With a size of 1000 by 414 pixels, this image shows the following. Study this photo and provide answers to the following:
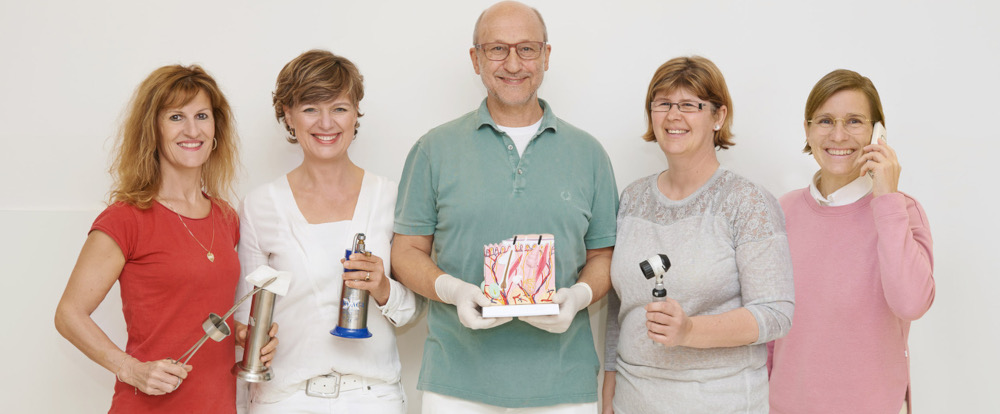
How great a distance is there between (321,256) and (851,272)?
1.84 metres

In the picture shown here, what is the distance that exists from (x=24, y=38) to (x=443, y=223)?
7.11 feet

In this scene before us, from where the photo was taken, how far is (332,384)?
8.18 feet

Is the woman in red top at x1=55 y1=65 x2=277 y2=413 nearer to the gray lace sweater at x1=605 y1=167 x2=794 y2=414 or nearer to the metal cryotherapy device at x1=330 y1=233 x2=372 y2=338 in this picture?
the metal cryotherapy device at x1=330 y1=233 x2=372 y2=338

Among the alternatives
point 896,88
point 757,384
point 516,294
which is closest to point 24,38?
point 516,294

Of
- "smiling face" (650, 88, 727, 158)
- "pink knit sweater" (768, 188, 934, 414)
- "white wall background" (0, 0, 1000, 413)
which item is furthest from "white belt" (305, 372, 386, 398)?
"pink knit sweater" (768, 188, 934, 414)

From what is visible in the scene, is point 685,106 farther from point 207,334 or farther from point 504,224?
point 207,334

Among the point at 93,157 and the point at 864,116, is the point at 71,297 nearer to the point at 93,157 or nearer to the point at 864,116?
the point at 93,157

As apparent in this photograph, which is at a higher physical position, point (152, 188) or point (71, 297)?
point (152, 188)

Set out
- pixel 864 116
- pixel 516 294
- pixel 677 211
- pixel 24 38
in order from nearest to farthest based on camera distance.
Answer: pixel 516 294 → pixel 677 211 → pixel 864 116 → pixel 24 38

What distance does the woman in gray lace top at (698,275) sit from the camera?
219cm

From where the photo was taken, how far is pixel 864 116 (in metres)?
2.56

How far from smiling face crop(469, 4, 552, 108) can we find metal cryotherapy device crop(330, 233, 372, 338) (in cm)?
70

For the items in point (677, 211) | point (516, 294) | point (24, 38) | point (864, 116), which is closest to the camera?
point (516, 294)

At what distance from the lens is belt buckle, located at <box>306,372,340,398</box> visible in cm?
248
